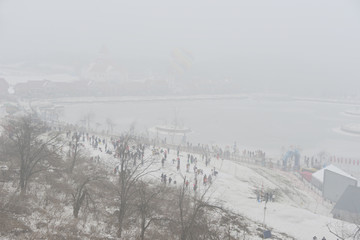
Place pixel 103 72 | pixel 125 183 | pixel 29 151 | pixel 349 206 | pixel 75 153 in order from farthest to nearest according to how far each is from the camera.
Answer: pixel 103 72
pixel 349 206
pixel 75 153
pixel 125 183
pixel 29 151

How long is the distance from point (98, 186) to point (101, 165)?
4152 mm

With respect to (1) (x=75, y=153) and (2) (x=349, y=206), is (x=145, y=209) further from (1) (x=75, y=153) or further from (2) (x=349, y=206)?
(2) (x=349, y=206)

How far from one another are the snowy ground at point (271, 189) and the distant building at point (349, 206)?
1.01 m

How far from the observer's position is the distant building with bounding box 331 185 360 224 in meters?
15.8

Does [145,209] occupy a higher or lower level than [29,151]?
lower

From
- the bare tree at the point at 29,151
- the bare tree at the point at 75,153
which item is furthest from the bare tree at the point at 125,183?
the bare tree at the point at 75,153

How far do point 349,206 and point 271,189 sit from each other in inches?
169

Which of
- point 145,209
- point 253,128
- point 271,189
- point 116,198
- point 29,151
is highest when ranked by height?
point 29,151

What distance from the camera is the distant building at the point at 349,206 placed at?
1579 centimetres

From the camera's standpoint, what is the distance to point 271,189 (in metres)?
19.2

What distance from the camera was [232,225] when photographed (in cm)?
1170

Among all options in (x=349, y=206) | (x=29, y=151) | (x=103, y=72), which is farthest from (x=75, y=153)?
(x=103, y=72)

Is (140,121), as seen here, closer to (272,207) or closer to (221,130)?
(221,130)

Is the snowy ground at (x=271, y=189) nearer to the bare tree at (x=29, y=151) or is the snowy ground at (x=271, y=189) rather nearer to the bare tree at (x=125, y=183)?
the bare tree at (x=125, y=183)
